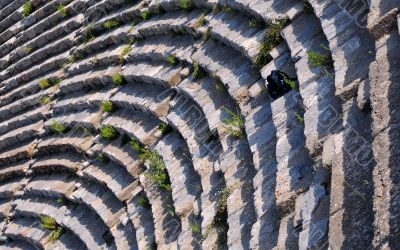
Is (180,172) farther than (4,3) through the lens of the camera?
No

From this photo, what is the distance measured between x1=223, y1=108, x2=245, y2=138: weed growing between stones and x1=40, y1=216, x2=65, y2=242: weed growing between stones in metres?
3.93

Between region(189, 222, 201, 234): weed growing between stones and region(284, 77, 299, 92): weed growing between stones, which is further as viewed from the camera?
region(189, 222, 201, 234): weed growing between stones

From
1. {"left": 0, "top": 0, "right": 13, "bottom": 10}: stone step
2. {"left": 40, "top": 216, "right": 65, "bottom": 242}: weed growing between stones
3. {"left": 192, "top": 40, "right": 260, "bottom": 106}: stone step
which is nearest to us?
{"left": 192, "top": 40, "right": 260, "bottom": 106}: stone step

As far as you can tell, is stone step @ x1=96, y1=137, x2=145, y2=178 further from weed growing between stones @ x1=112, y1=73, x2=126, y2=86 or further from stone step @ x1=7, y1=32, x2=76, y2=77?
stone step @ x1=7, y1=32, x2=76, y2=77

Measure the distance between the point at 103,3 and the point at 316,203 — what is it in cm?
836

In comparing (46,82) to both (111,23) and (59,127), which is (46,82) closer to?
(59,127)

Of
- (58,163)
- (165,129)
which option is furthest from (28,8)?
(165,129)

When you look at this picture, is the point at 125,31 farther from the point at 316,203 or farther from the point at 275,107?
the point at 316,203

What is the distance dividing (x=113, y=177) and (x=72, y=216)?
106cm

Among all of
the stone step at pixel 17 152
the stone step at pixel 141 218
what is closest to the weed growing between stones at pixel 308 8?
the stone step at pixel 141 218

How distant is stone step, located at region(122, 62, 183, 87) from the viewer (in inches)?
321

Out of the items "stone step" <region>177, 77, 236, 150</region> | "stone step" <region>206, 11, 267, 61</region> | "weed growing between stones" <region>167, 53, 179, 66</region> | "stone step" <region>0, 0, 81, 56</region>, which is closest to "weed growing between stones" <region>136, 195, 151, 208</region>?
"stone step" <region>177, 77, 236, 150</region>

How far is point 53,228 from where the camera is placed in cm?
925

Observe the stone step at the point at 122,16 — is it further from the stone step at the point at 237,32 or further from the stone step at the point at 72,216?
the stone step at the point at 72,216
